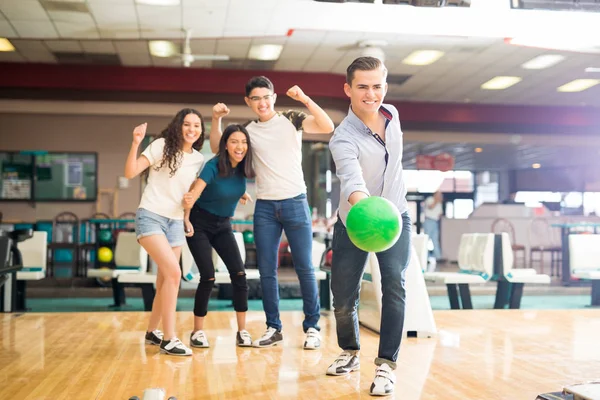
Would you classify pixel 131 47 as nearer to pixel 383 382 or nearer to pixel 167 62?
pixel 167 62

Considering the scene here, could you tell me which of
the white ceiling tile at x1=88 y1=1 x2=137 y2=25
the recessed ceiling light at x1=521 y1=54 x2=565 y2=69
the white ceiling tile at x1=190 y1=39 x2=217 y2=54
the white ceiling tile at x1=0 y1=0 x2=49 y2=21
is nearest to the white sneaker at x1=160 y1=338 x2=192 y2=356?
the white ceiling tile at x1=88 y1=1 x2=137 y2=25

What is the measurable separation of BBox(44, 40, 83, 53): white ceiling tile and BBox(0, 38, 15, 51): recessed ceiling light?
553 mm

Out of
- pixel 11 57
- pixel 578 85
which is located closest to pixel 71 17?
pixel 11 57

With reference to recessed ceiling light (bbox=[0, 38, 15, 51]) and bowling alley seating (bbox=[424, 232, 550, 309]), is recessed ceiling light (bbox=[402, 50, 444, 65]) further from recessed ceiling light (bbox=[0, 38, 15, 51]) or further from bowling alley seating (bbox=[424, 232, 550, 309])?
recessed ceiling light (bbox=[0, 38, 15, 51])

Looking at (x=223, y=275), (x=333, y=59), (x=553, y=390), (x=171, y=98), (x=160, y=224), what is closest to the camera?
(x=553, y=390)

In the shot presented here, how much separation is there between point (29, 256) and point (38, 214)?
577 cm

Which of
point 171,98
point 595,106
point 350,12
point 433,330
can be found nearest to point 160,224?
point 433,330

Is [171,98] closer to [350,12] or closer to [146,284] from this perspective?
[350,12]

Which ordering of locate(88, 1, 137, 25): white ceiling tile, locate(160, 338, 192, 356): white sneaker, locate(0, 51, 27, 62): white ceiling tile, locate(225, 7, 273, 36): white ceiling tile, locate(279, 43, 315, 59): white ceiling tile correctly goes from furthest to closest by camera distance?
1. locate(0, 51, 27, 62): white ceiling tile
2. locate(279, 43, 315, 59): white ceiling tile
3. locate(225, 7, 273, 36): white ceiling tile
4. locate(88, 1, 137, 25): white ceiling tile
5. locate(160, 338, 192, 356): white sneaker

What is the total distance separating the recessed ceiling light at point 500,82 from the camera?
11.8 metres

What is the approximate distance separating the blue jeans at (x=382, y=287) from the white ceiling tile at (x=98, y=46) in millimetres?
7955

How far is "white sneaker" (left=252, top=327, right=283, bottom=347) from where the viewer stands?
3939mm

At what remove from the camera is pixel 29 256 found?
266 inches

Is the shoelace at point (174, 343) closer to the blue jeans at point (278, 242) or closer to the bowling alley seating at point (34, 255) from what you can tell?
the blue jeans at point (278, 242)
